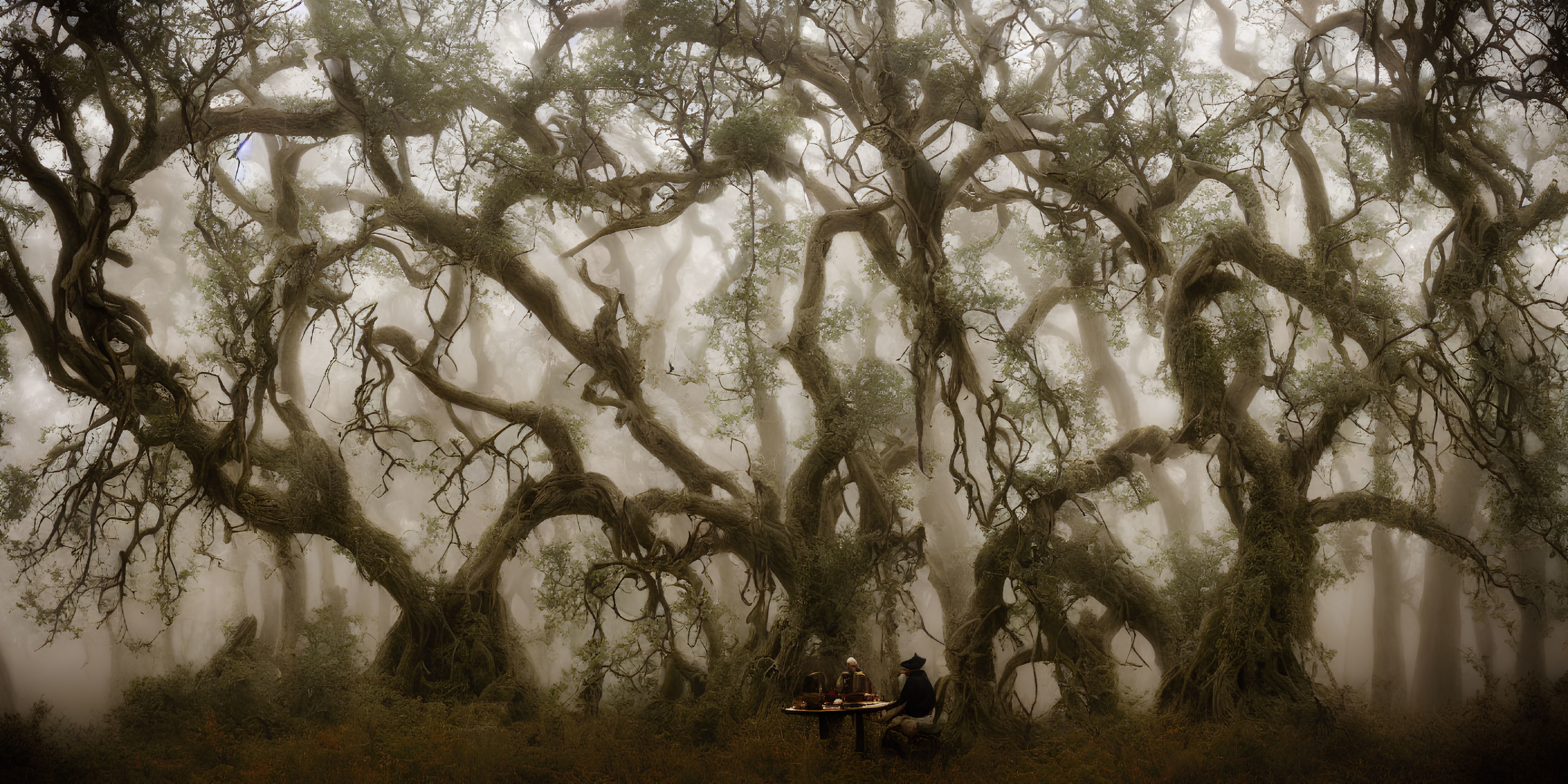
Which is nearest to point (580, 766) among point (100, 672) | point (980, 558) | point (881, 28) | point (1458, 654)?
point (980, 558)

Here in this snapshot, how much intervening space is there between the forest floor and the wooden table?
0.28m

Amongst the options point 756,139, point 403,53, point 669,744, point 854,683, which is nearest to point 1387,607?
point 854,683

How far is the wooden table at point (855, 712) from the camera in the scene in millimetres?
5082

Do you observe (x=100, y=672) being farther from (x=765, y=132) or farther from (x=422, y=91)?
(x=765, y=132)

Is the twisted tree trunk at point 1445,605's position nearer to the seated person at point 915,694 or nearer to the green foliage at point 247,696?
the seated person at point 915,694

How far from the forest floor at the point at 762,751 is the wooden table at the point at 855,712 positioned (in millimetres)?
280

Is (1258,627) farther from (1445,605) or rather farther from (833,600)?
(1445,605)

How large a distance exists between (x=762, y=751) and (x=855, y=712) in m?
1.51

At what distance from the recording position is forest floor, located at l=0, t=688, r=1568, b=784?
6.01m

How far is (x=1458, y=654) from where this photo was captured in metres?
9.61

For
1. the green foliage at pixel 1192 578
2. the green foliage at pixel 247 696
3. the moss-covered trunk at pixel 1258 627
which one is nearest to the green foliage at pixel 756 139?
the moss-covered trunk at pixel 1258 627

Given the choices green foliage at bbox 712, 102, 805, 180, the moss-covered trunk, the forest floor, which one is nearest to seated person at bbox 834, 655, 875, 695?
the forest floor

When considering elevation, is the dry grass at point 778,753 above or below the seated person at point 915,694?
below

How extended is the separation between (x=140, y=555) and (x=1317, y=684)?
40.2ft
